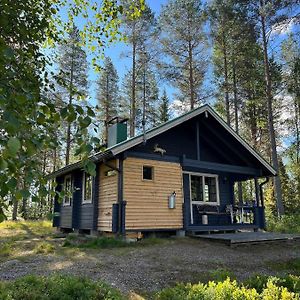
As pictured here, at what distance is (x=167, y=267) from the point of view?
654cm

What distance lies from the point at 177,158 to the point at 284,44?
12.1 m

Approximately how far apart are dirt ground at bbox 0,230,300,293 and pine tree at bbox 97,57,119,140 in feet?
64.3

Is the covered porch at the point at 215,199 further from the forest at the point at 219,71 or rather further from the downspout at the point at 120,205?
the forest at the point at 219,71

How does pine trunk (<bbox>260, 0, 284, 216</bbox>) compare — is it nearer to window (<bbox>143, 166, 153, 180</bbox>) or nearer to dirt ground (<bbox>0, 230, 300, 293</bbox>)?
dirt ground (<bbox>0, 230, 300, 293</bbox>)

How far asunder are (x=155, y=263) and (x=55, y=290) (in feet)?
12.2

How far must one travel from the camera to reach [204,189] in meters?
13.0

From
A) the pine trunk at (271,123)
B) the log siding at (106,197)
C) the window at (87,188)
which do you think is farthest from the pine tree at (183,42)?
the log siding at (106,197)

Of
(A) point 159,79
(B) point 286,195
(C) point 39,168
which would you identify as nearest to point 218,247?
(C) point 39,168

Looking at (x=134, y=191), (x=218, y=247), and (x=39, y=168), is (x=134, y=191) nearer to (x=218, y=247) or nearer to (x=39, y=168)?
(x=218, y=247)

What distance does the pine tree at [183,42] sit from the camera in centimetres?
2034

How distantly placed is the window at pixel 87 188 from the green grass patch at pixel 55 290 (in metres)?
8.32

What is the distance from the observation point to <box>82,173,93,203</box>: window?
482 inches

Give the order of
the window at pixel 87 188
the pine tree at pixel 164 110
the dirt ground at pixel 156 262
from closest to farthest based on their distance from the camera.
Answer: the dirt ground at pixel 156 262, the window at pixel 87 188, the pine tree at pixel 164 110

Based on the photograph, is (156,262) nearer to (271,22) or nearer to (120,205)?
(120,205)
